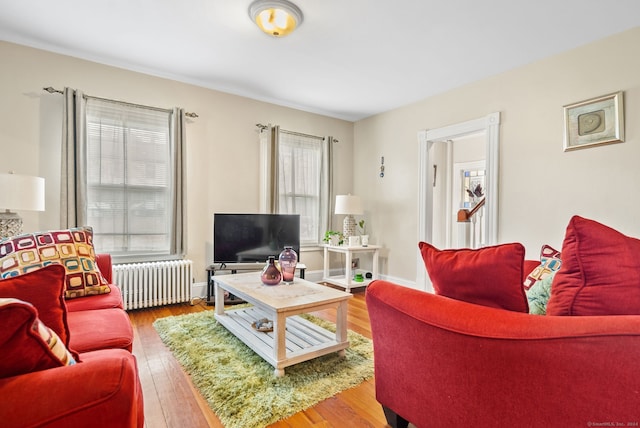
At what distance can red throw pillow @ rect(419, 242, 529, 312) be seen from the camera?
3.84 feet

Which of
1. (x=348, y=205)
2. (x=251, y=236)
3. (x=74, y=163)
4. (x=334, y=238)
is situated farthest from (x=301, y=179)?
(x=74, y=163)

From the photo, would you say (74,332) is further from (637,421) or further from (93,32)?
(93,32)

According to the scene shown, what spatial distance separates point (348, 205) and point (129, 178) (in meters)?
2.64

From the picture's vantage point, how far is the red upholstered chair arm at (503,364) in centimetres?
86

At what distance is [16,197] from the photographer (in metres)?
2.30

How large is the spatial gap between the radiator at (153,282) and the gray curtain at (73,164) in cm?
61

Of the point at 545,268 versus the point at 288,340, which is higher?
the point at 545,268

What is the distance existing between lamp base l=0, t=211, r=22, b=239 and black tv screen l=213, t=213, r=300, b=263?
1.64 metres

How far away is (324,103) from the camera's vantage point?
14.6 feet

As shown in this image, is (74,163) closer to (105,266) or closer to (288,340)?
(105,266)

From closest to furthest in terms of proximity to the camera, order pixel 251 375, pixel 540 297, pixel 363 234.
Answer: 1. pixel 540 297
2. pixel 251 375
3. pixel 363 234

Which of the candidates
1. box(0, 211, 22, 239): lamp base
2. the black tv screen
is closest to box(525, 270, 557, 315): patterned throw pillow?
the black tv screen

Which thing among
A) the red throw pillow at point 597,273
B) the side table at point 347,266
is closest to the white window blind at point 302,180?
the side table at point 347,266

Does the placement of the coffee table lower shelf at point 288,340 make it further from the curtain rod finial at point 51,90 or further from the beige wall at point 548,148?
the curtain rod finial at point 51,90
